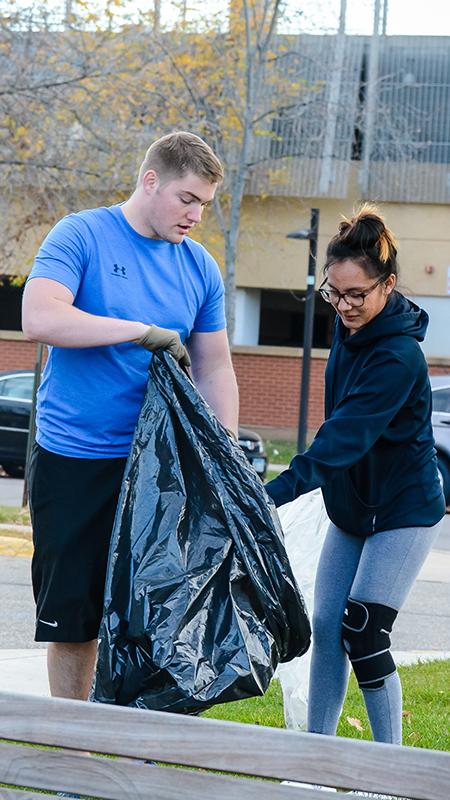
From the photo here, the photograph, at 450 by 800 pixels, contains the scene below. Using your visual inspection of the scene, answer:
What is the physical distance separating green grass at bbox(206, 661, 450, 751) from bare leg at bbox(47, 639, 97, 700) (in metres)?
1.47

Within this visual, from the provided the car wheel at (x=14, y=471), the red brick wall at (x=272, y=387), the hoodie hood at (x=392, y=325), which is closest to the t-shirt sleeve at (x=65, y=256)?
the hoodie hood at (x=392, y=325)

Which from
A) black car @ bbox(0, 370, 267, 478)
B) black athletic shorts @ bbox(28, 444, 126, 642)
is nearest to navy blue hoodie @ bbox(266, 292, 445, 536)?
black athletic shorts @ bbox(28, 444, 126, 642)

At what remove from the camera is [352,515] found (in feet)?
12.0

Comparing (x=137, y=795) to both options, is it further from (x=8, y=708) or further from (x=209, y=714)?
(x=209, y=714)

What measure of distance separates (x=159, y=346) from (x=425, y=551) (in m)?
1.04

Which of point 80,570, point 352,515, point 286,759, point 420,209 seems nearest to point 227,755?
point 286,759

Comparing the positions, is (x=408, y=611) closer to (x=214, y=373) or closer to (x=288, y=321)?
(x=214, y=373)

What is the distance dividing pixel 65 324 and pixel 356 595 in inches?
47.6

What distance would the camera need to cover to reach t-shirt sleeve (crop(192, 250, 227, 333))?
12.0ft

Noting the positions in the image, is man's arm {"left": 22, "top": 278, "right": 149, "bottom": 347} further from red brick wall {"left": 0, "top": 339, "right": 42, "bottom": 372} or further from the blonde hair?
red brick wall {"left": 0, "top": 339, "right": 42, "bottom": 372}

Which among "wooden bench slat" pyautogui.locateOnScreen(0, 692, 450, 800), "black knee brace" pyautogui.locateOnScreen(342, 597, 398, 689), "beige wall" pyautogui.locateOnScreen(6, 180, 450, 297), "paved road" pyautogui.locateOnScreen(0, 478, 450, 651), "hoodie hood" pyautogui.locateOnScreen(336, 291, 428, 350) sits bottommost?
"paved road" pyautogui.locateOnScreen(0, 478, 450, 651)

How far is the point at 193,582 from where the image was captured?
2992 millimetres

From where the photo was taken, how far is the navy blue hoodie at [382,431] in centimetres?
339

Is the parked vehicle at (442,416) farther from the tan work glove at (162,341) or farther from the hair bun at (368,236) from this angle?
the tan work glove at (162,341)
